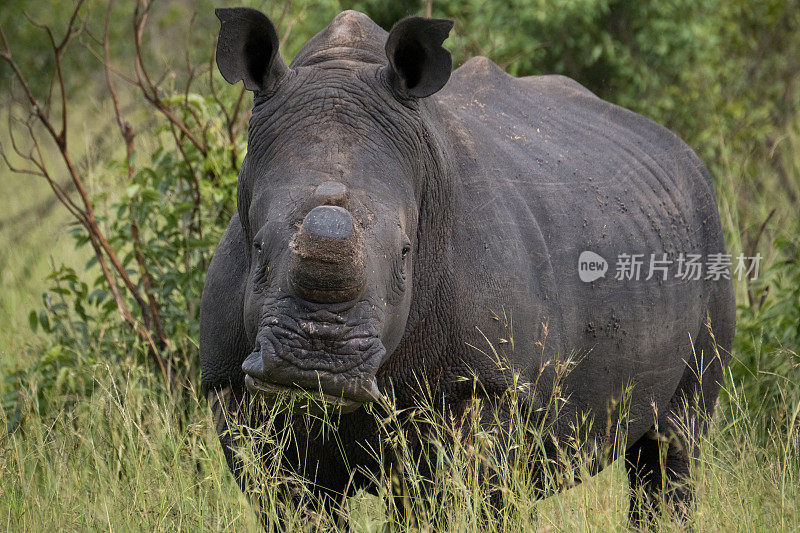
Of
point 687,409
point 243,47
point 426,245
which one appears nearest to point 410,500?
point 426,245

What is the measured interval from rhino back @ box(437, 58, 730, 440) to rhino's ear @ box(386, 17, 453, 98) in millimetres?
530

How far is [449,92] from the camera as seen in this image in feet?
15.4

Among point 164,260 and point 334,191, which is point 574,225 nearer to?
point 334,191

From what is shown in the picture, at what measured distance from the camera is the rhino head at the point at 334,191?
9.36ft

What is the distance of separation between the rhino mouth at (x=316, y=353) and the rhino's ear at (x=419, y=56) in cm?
83

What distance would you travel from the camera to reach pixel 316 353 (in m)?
2.85

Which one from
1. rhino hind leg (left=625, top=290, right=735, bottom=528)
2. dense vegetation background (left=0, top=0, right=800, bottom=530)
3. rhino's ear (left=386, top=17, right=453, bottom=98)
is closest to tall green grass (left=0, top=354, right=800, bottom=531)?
dense vegetation background (left=0, top=0, right=800, bottom=530)

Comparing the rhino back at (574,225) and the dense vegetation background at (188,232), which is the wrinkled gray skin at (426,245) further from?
the dense vegetation background at (188,232)

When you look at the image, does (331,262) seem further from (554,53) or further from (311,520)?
(554,53)

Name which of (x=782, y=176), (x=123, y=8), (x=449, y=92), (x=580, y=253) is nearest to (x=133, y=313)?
(x=449, y=92)

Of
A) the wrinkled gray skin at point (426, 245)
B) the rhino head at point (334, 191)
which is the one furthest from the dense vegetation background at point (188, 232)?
the rhino head at point (334, 191)

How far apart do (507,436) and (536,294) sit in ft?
1.75

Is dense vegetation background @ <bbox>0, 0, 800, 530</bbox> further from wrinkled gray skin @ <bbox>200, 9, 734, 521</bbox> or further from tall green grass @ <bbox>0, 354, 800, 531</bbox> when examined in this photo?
wrinkled gray skin @ <bbox>200, 9, 734, 521</bbox>

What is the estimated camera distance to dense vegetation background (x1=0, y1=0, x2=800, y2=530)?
157 inches
